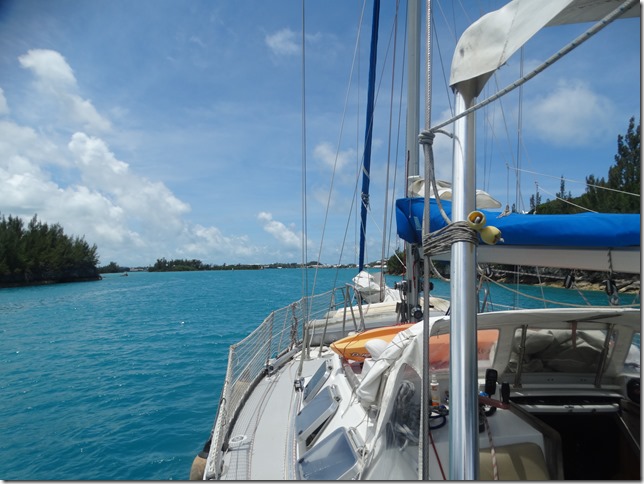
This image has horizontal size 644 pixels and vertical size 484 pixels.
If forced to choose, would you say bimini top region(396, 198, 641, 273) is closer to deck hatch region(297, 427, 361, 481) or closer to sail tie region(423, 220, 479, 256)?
sail tie region(423, 220, 479, 256)

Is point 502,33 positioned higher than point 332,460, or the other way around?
point 502,33

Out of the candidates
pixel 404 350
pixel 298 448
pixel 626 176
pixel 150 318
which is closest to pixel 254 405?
pixel 298 448

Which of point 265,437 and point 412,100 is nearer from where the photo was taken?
point 265,437

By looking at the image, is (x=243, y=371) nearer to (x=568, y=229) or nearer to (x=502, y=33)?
(x=568, y=229)

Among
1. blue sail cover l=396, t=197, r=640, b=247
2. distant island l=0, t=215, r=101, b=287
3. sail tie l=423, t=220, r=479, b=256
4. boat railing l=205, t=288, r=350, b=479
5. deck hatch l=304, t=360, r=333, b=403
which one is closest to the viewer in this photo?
sail tie l=423, t=220, r=479, b=256

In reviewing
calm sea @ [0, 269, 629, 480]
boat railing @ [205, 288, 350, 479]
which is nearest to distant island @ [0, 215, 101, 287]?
calm sea @ [0, 269, 629, 480]

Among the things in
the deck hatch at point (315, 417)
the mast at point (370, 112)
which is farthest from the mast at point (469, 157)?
the mast at point (370, 112)

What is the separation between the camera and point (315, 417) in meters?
4.42

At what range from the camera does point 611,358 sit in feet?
13.3

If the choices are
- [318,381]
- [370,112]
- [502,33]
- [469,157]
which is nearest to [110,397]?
[318,381]

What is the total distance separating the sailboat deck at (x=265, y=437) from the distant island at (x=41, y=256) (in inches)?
3832

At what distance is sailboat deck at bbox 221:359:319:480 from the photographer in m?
4.32

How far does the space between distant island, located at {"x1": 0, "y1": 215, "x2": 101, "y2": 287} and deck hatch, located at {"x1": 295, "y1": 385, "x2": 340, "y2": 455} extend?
99291 mm

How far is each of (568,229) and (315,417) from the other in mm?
3078
